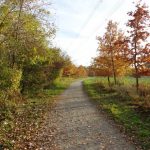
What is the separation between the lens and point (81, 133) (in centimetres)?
1345

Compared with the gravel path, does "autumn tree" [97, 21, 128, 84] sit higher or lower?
higher

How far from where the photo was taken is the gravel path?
11.5 meters

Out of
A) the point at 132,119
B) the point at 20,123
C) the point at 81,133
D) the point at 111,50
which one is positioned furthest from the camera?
the point at 111,50

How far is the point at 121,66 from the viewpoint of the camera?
115 feet

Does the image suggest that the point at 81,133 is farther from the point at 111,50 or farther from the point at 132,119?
the point at 111,50

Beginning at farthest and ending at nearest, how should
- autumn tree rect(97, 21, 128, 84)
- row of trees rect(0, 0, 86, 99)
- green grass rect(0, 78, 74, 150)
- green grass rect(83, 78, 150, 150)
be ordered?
autumn tree rect(97, 21, 128, 84) < row of trees rect(0, 0, 86, 99) < green grass rect(83, 78, 150, 150) < green grass rect(0, 78, 74, 150)

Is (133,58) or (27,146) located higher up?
(133,58)

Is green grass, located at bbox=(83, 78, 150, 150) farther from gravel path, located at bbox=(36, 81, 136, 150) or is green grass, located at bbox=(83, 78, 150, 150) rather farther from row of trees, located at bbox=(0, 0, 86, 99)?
row of trees, located at bbox=(0, 0, 86, 99)

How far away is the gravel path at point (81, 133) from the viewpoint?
37.6 feet

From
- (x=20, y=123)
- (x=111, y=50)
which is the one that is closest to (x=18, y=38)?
(x=20, y=123)

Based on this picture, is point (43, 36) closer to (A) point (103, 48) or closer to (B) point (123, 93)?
(B) point (123, 93)

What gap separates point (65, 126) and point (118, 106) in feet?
21.3

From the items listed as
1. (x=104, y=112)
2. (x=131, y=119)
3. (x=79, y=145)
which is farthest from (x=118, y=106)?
(x=79, y=145)

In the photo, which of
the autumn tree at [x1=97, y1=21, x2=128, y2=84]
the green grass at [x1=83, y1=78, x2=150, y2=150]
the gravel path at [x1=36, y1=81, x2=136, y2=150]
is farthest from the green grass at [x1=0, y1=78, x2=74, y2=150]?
the autumn tree at [x1=97, y1=21, x2=128, y2=84]
